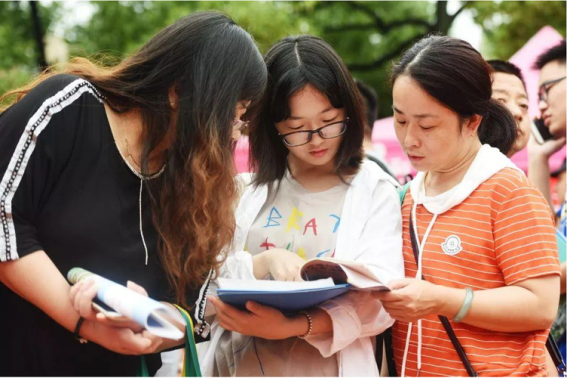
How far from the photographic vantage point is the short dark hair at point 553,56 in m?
3.83

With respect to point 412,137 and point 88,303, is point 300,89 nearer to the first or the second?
point 412,137

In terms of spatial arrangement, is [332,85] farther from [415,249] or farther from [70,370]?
[70,370]

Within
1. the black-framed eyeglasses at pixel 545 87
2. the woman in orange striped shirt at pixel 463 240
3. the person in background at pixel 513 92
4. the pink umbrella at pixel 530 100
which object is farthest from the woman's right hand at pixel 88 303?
the pink umbrella at pixel 530 100

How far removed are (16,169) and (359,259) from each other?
1118 mm

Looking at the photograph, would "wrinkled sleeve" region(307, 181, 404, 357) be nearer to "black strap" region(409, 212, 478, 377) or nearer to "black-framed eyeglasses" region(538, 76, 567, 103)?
"black strap" region(409, 212, 478, 377)

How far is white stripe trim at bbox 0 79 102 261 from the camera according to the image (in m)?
1.69

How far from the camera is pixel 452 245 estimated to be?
2232 millimetres

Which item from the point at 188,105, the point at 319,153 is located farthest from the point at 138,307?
the point at 319,153

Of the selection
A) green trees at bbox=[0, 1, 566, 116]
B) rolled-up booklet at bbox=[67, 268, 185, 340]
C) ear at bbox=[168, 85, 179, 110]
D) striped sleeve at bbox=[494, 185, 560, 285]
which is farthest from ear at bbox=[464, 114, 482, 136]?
green trees at bbox=[0, 1, 566, 116]

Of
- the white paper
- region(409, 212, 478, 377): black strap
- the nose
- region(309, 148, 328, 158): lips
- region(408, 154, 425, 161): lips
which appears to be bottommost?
region(409, 212, 478, 377): black strap

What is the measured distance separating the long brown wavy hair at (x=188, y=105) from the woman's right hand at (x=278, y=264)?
232mm

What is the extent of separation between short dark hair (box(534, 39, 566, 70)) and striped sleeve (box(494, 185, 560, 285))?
198cm

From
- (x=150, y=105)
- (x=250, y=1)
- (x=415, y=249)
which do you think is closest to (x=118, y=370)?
(x=150, y=105)

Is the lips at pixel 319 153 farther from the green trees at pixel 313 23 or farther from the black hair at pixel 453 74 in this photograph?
the green trees at pixel 313 23
